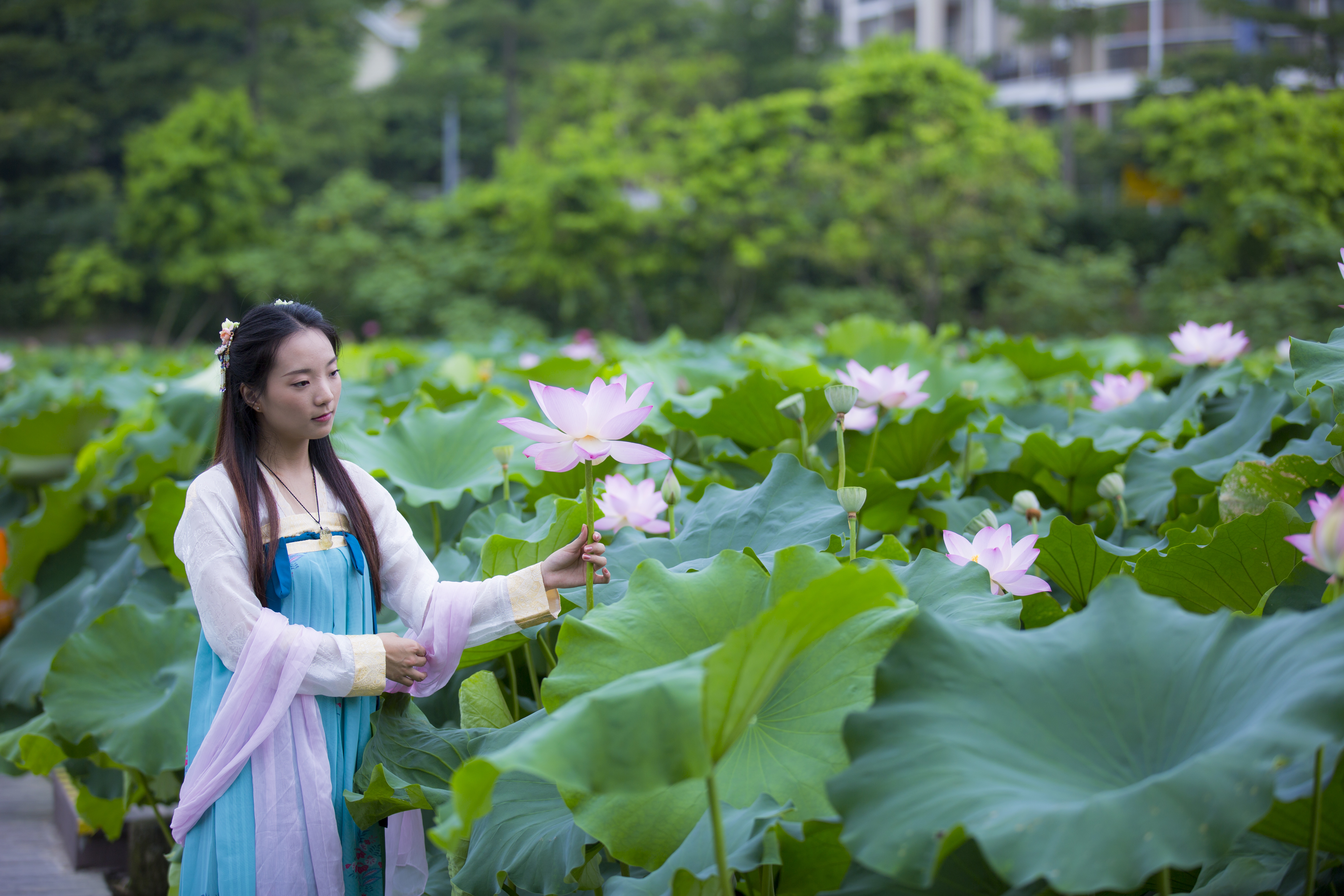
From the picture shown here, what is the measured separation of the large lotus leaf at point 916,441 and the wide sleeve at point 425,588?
0.82 m

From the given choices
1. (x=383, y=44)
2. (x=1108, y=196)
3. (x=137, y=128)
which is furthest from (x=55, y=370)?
(x=383, y=44)

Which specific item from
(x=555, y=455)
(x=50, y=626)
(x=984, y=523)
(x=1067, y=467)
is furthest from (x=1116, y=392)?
(x=50, y=626)

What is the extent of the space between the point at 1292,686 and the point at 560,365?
2029mm

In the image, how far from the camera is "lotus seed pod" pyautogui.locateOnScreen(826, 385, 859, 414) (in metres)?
1.28

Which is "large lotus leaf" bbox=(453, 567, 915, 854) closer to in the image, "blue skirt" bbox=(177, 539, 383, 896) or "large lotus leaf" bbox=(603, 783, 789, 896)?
"large lotus leaf" bbox=(603, 783, 789, 896)

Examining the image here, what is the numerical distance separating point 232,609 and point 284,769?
203 millimetres

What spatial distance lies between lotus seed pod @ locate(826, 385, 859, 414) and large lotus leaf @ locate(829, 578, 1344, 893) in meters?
0.48

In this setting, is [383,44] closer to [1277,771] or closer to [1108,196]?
[1108,196]

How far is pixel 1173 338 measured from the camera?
2.05 metres

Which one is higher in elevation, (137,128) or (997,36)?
(997,36)

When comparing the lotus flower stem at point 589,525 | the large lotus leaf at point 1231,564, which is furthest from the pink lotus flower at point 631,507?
the large lotus leaf at point 1231,564

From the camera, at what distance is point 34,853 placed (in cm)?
248

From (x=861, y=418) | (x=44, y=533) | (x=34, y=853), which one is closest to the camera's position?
A: (x=861, y=418)

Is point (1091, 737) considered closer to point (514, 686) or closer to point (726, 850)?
point (726, 850)
